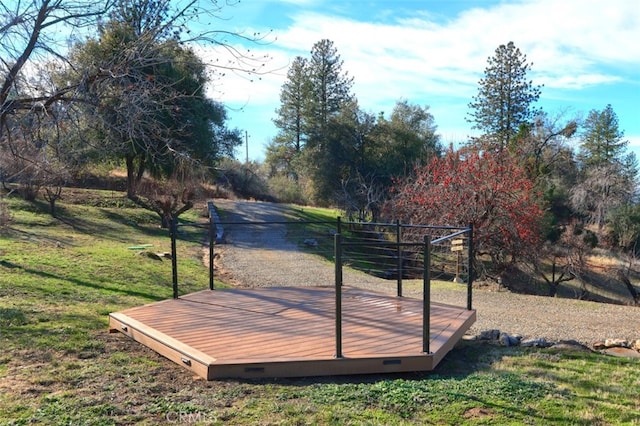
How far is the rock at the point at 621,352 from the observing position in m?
5.18

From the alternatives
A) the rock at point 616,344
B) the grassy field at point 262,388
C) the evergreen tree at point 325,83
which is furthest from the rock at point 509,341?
the evergreen tree at point 325,83

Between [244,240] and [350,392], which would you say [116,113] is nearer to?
[350,392]

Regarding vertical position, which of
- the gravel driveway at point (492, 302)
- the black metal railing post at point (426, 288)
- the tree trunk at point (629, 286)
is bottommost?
the tree trunk at point (629, 286)

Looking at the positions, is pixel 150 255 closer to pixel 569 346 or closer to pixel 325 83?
pixel 569 346

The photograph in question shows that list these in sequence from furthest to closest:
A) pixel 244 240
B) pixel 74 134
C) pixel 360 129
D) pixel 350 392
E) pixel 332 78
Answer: pixel 332 78 → pixel 360 129 → pixel 244 240 → pixel 74 134 → pixel 350 392

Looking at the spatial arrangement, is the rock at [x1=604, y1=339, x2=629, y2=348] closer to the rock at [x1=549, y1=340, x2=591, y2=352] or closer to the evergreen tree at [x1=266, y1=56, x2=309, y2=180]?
the rock at [x1=549, y1=340, x2=591, y2=352]

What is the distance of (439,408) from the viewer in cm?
290

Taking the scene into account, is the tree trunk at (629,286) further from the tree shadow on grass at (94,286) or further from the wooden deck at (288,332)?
the tree shadow on grass at (94,286)

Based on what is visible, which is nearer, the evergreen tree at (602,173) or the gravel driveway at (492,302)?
the gravel driveway at (492,302)

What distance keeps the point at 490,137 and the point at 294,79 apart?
44.3 feet

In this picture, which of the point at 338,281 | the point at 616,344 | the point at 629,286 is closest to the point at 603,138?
the point at 629,286

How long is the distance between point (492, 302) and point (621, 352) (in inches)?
137

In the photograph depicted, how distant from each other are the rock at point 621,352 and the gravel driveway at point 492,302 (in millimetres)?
515

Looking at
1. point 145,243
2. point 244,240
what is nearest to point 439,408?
point 145,243
